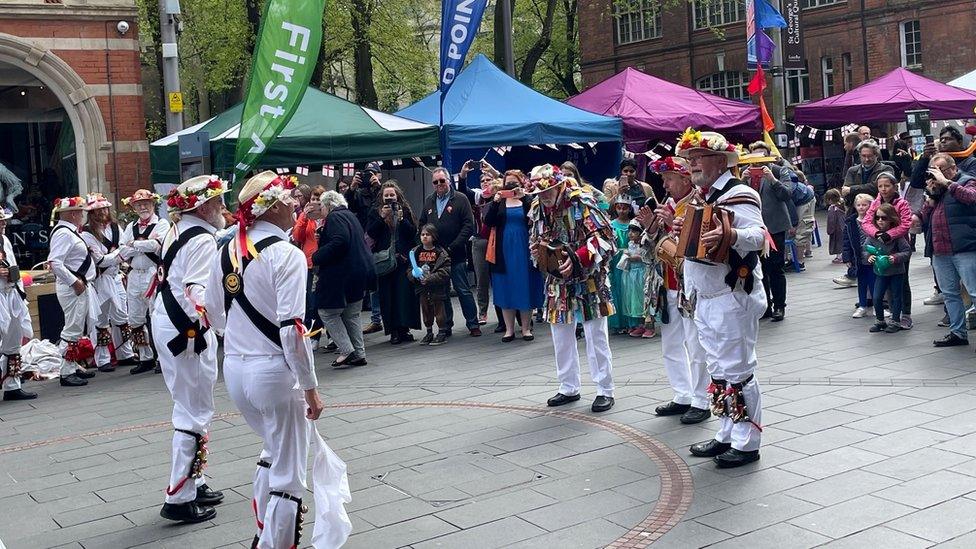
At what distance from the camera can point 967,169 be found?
10391 mm

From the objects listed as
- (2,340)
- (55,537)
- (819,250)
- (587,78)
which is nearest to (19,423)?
(2,340)

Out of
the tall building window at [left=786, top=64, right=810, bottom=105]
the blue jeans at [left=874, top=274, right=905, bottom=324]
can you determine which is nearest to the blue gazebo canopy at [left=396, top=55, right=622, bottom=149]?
the blue jeans at [left=874, top=274, right=905, bottom=324]

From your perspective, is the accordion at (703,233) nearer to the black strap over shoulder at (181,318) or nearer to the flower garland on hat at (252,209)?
the flower garland on hat at (252,209)

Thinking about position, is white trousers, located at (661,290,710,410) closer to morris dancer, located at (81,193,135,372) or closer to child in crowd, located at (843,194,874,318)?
child in crowd, located at (843,194,874,318)

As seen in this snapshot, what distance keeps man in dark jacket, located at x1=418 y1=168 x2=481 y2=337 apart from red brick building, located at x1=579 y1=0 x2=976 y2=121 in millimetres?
23498

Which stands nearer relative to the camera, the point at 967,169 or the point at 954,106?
the point at 967,169

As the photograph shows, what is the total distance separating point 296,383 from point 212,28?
24.6m

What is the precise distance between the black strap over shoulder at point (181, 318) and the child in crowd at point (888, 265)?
7.24 m

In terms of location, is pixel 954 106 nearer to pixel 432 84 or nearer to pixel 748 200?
pixel 748 200

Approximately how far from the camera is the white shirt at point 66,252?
11.8m

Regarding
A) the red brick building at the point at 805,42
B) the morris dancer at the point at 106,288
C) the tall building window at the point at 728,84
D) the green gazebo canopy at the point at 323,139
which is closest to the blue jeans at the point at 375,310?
the green gazebo canopy at the point at 323,139

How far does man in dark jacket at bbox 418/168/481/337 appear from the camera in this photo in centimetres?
1297

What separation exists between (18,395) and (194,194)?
588 centimetres

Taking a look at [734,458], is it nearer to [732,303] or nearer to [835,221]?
[732,303]
